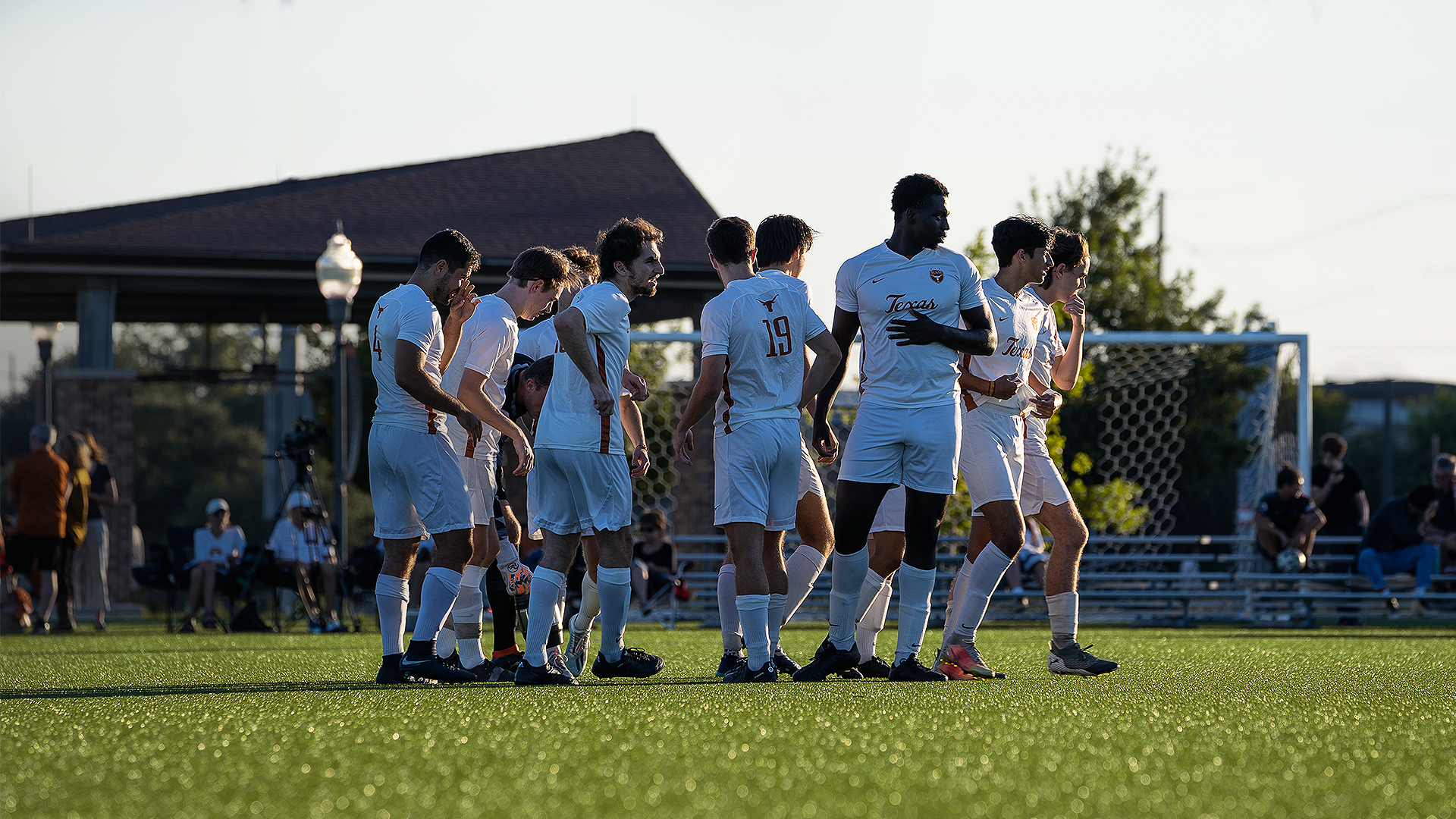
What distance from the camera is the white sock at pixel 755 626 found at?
6328mm

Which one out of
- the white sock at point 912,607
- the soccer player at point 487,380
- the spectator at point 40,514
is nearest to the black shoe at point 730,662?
the white sock at point 912,607

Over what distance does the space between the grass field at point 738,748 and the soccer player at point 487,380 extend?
77 cm

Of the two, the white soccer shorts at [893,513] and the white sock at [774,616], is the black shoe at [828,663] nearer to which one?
the white sock at [774,616]

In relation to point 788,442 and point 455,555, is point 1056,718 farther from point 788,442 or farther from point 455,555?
point 455,555

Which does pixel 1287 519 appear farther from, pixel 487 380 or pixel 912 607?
pixel 487 380

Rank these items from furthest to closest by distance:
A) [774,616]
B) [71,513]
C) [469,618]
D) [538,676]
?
[71,513]
[469,618]
[774,616]
[538,676]

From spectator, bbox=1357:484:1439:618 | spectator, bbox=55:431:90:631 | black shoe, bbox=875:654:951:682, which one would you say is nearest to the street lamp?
spectator, bbox=55:431:90:631

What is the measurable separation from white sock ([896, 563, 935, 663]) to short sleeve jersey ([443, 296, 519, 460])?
2056 millimetres

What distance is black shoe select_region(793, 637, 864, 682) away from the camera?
21.3 feet

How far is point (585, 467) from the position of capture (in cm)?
639

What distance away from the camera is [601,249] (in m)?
6.68

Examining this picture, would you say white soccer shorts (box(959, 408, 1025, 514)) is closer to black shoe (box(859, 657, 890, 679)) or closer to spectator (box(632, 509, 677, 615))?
black shoe (box(859, 657, 890, 679))

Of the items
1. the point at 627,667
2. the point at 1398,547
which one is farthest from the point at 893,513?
the point at 1398,547

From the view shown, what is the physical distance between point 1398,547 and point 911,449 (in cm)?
1107
